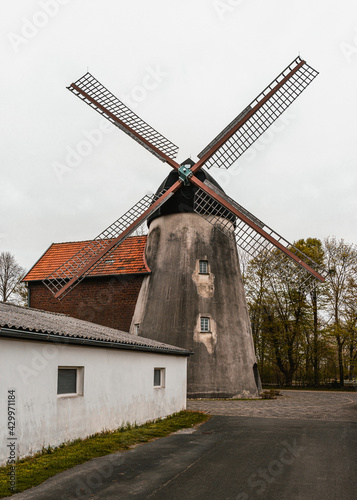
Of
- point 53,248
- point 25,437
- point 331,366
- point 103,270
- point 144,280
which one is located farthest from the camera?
point 331,366

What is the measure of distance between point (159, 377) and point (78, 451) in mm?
5972

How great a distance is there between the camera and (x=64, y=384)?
29.8 feet

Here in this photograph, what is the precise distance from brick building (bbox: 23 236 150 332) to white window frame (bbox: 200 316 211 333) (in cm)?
371

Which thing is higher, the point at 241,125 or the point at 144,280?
the point at 241,125

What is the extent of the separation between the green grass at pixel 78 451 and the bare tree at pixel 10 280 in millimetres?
27908

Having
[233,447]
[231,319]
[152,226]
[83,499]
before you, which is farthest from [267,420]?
[152,226]

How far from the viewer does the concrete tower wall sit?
19.4 metres

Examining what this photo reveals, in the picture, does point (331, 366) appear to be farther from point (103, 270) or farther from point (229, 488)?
point (229, 488)

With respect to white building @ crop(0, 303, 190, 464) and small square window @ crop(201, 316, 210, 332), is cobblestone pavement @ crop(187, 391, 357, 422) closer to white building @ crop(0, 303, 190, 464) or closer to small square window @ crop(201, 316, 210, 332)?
small square window @ crop(201, 316, 210, 332)

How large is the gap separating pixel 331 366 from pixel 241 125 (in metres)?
27.5

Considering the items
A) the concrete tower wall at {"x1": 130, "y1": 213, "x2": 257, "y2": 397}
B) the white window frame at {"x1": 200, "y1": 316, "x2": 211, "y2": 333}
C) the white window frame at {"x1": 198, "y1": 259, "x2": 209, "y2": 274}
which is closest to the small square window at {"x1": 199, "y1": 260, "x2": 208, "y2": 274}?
the white window frame at {"x1": 198, "y1": 259, "x2": 209, "y2": 274}

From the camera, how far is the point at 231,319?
20266mm

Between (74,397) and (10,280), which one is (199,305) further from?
(10,280)

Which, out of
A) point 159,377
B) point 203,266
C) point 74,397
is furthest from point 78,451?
point 203,266
